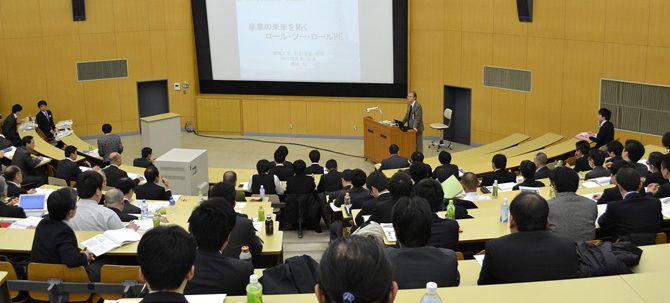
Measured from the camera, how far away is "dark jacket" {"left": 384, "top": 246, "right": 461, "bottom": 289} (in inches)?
171

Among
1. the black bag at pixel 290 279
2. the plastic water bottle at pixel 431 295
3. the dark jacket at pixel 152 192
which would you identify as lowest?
the dark jacket at pixel 152 192

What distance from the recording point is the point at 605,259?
4.70 meters

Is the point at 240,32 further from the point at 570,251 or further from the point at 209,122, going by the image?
the point at 570,251

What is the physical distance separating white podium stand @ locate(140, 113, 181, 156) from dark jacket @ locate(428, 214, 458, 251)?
10.1 meters

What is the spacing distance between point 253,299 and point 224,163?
1180 centimetres

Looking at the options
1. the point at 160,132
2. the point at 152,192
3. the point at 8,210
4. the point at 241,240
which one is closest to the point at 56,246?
the point at 241,240

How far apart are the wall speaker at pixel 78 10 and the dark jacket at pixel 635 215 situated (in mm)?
13974

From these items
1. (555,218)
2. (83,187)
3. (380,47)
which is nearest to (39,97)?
(380,47)

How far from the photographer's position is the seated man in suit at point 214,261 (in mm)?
4410

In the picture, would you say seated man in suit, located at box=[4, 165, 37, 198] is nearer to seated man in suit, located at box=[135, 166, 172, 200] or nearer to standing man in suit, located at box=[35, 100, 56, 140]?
seated man in suit, located at box=[135, 166, 172, 200]

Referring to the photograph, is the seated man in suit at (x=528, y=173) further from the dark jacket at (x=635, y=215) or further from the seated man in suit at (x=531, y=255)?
the seated man in suit at (x=531, y=255)

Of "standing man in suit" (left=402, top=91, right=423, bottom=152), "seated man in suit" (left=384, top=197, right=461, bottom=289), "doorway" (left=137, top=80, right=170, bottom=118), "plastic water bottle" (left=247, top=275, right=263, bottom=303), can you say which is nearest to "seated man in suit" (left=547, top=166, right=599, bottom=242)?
"seated man in suit" (left=384, top=197, right=461, bottom=289)

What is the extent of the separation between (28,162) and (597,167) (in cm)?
898

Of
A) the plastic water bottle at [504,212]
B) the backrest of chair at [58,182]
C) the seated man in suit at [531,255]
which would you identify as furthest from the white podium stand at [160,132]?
the seated man in suit at [531,255]
